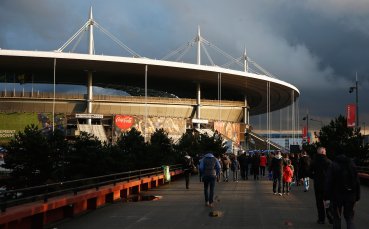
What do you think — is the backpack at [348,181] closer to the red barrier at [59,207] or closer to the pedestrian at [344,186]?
the pedestrian at [344,186]

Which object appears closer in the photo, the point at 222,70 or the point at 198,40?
the point at 222,70

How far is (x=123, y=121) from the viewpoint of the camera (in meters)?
75.1

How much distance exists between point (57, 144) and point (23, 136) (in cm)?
112

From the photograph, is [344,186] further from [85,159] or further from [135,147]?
[135,147]

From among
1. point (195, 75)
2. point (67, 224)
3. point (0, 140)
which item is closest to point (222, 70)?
point (195, 75)

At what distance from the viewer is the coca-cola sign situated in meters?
74.6

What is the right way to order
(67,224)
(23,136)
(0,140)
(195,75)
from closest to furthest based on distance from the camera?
(67,224) → (23,136) → (0,140) → (195,75)

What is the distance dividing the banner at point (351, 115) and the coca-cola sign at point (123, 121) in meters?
41.1

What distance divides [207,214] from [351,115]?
25.2 m

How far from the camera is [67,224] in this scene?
1154 cm

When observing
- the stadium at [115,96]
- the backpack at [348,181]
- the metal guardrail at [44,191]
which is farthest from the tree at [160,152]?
the stadium at [115,96]

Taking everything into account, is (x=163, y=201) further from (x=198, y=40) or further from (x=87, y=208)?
(x=198, y=40)

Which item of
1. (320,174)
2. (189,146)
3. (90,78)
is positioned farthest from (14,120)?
(320,174)

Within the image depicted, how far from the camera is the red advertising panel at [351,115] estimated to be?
34.4 meters
